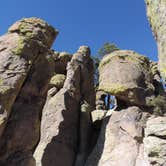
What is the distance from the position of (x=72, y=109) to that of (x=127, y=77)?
4.54 m

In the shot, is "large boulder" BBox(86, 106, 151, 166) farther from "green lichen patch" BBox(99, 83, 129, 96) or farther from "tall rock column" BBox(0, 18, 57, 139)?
"tall rock column" BBox(0, 18, 57, 139)

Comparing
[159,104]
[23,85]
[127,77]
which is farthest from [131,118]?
[23,85]

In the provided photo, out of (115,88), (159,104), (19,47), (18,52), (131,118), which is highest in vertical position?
(115,88)

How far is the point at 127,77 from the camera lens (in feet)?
77.3

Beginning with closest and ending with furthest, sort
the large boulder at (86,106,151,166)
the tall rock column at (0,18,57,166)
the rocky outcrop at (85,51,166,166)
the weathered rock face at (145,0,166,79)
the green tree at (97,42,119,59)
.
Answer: the weathered rock face at (145,0,166,79)
the tall rock column at (0,18,57,166)
the rocky outcrop at (85,51,166,166)
the large boulder at (86,106,151,166)
the green tree at (97,42,119,59)

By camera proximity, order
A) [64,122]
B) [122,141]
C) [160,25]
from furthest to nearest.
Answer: [64,122]
[122,141]
[160,25]

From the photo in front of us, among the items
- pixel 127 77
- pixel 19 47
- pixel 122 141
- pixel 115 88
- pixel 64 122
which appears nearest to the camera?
pixel 19 47

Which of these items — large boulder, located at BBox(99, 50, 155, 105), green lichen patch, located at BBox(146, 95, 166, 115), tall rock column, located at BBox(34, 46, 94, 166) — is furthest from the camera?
large boulder, located at BBox(99, 50, 155, 105)

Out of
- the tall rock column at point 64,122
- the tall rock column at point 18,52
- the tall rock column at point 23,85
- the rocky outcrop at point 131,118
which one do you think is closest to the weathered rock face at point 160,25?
the rocky outcrop at point 131,118

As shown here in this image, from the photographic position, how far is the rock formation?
15727mm

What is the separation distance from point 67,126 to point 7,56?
718 cm

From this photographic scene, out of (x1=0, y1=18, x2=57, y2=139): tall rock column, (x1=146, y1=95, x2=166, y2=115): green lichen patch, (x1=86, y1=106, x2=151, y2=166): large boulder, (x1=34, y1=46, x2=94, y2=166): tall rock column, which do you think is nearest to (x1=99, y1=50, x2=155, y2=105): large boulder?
(x1=146, y1=95, x2=166, y2=115): green lichen patch

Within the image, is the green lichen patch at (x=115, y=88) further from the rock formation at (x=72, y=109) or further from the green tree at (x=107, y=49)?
the green tree at (x=107, y=49)

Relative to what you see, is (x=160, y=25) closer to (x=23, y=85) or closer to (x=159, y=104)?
(x=23, y=85)
